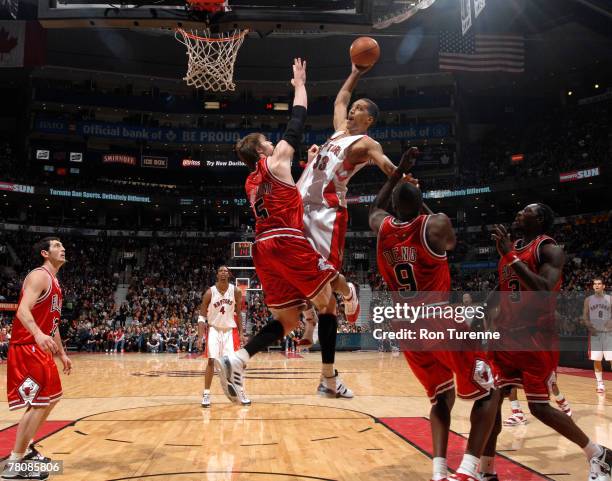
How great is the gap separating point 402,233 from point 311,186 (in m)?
0.95

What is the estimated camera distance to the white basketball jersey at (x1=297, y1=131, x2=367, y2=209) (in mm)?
4812

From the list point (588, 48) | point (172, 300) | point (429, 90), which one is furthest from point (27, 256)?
point (588, 48)

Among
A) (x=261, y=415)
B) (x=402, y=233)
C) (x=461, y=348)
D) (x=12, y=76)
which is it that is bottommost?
(x=261, y=415)

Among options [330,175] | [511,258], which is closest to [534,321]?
[511,258]

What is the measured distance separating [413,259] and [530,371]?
4.72 ft

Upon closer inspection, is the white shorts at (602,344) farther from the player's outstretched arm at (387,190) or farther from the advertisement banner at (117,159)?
the advertisement banner at (117,159)

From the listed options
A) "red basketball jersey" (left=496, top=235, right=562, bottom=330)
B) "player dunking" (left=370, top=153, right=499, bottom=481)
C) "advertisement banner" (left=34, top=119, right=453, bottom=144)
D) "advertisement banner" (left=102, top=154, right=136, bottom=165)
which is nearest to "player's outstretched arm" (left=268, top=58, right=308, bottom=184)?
"player dunking" (left=370, top=153, right=499, bottom=481)

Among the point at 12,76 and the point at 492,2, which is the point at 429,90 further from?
the point at 12,76

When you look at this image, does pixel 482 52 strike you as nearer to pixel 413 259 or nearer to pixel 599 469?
pixel 413 259

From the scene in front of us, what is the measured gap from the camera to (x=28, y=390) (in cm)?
520

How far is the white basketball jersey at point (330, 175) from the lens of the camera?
4.81 metres

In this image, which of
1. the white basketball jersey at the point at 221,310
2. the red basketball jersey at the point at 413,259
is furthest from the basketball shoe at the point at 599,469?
the white basketball jersey at the point at 221,310

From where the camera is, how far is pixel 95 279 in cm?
3228

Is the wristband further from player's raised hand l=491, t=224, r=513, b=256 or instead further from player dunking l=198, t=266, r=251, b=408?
player dunking l=198, t=266, r=251, b=408
